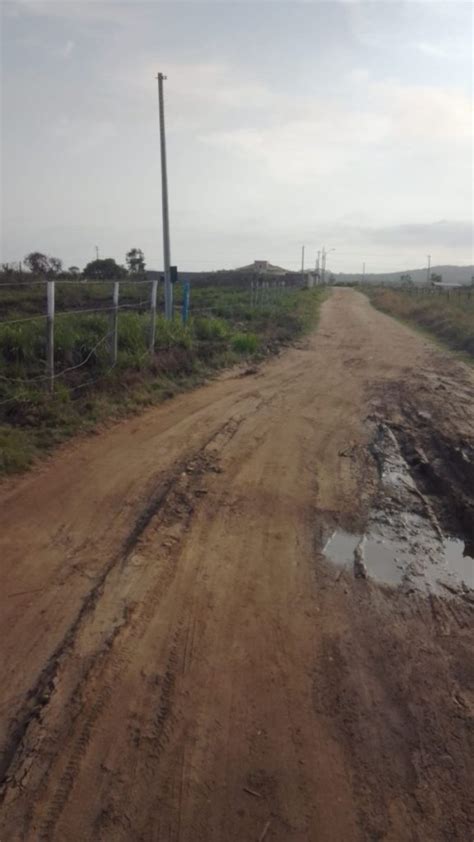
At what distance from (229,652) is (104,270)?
1776 inches

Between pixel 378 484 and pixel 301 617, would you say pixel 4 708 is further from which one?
pixel 378 484

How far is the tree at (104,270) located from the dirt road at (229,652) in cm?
3936

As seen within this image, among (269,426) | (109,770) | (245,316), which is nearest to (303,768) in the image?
(109,770)

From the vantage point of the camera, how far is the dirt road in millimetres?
2676

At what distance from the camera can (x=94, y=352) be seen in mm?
9844

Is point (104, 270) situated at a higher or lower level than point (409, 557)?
higher

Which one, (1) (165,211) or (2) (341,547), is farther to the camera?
(1) (165,211)

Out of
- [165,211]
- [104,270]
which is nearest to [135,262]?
[104,270]

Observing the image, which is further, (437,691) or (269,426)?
(269,426)

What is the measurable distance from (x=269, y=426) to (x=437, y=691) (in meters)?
5.43

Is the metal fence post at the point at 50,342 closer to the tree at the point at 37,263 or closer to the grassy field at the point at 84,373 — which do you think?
the grassy field at the point at 84,373

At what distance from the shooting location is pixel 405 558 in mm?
5031

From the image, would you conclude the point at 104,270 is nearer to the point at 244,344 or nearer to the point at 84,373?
the point at 244,344

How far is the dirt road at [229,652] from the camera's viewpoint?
268 cm
